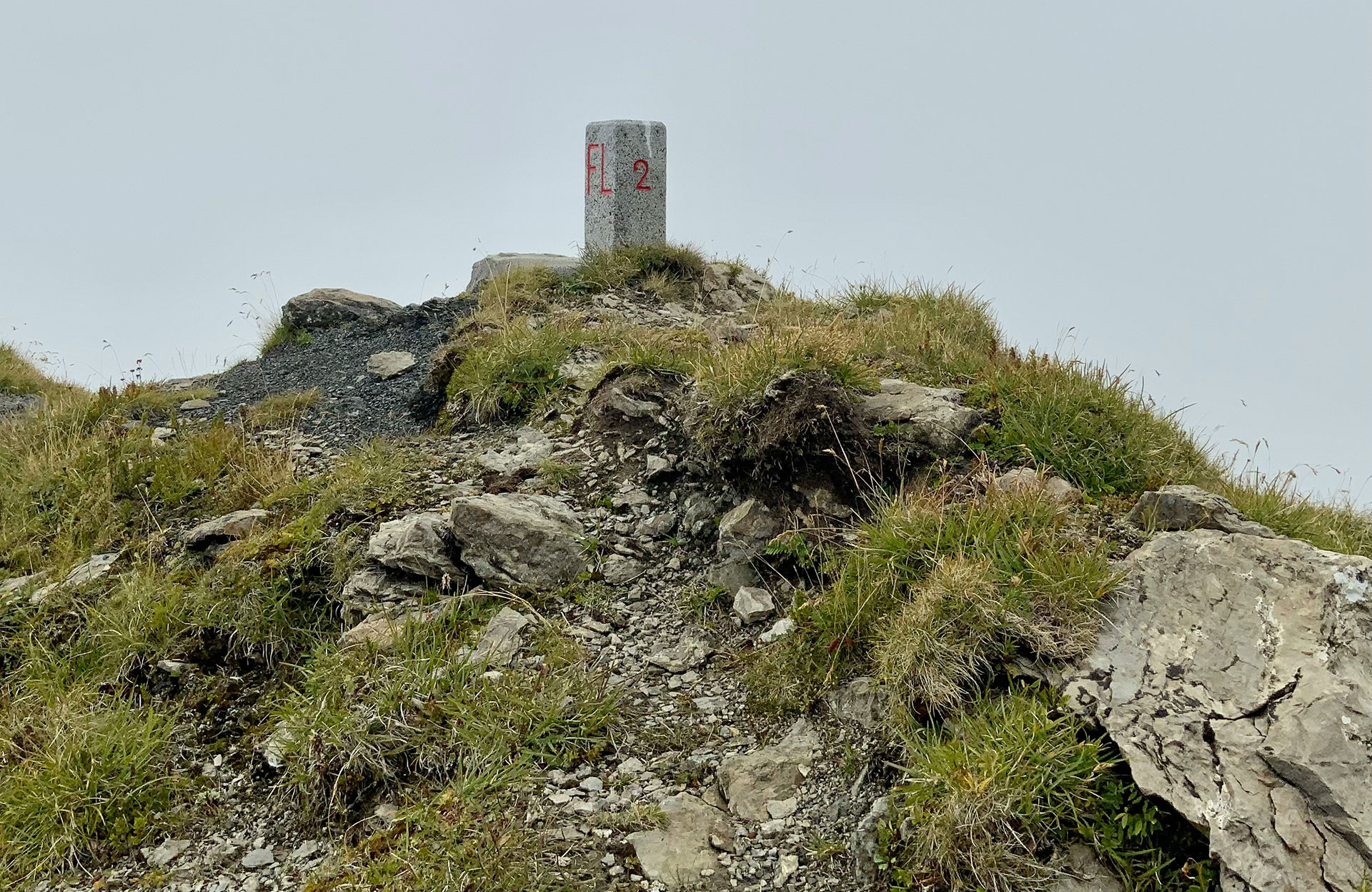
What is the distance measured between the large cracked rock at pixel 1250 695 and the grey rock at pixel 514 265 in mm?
10768

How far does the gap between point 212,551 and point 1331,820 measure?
302 inches

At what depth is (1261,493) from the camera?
23.2 ft

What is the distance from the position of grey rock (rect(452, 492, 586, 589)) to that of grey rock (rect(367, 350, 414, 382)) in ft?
19.1

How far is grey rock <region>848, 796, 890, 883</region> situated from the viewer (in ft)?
14.5

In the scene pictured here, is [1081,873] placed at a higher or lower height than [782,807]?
higher

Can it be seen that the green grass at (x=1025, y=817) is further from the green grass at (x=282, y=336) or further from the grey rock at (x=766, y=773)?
the green grass at (x=282, y=336)

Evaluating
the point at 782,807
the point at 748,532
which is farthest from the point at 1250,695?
the point at 748,532

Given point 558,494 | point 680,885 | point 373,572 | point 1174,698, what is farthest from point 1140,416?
point 373,572

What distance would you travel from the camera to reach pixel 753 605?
6.38 meters

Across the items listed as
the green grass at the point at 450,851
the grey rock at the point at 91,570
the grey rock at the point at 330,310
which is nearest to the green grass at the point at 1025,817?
the green grass at the point at 450,851

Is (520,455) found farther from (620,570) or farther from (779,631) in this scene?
(779,631)

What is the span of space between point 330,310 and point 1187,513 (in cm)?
1343

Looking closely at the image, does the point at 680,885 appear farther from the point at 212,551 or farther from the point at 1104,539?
the point at 212,551

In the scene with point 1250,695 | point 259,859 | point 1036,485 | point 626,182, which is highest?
point 626,182
